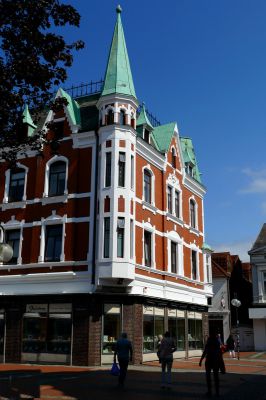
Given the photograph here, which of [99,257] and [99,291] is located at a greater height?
[99,257]

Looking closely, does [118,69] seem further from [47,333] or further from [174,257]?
[47,333]

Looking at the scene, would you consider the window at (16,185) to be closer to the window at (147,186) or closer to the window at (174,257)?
the window at (147,186)

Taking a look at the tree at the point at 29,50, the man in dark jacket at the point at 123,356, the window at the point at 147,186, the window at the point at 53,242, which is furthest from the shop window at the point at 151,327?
the tree at the point at 29,50

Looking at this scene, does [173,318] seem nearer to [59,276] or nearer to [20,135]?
[59,276]

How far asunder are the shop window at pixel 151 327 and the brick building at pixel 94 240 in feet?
0.19

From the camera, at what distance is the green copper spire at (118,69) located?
27.8 meters

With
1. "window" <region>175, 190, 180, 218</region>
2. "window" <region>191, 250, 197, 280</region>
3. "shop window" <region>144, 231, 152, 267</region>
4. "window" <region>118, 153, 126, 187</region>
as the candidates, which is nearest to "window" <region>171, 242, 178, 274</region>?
"window" <region>175, 190, 180, 218</region>

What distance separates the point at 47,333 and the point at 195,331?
481 inches

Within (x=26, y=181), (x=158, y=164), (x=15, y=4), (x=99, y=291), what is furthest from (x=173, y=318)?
(x=15, y=4)

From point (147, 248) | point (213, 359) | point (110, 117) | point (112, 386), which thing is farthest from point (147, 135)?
point (213, 359)

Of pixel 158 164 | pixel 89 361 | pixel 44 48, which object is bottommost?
pixel 89 361

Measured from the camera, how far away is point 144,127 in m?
30.3

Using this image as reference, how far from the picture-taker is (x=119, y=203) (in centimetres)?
2591

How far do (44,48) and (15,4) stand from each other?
1.32m
